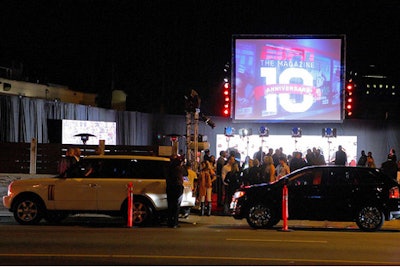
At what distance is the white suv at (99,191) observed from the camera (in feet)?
59.7

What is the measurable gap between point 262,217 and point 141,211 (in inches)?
128

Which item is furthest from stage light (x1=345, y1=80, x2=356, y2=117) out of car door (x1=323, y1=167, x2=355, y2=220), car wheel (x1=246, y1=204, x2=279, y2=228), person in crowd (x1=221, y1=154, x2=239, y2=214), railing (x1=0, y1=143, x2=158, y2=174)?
car wheel (x1=246, y1=204, x2=279, y2=228)

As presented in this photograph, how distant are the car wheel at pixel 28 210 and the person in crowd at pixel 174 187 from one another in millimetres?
3583

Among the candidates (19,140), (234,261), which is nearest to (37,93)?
(19,140)

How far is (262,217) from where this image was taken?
59.8 feet

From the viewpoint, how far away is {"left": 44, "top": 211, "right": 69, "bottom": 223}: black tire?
1859cm

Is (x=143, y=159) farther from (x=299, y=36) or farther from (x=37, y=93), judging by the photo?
(x=37, y=93)

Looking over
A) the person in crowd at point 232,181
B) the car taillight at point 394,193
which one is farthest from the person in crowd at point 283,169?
the car taillight at point 394,193

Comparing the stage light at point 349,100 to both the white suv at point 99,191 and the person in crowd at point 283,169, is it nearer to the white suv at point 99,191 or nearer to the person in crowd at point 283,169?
the person in crowd at point 283,169

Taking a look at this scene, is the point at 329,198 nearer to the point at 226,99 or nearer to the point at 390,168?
the point at 390,168

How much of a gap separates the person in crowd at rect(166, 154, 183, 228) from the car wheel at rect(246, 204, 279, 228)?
2.04m

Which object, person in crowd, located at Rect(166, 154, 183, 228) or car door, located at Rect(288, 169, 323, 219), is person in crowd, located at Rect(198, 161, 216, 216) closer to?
person in crowd, located at Rect(166, 154, 183, 228)

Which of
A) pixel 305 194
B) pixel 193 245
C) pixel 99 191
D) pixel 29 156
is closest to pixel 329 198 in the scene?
pixel 305 194

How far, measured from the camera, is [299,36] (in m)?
32.1
